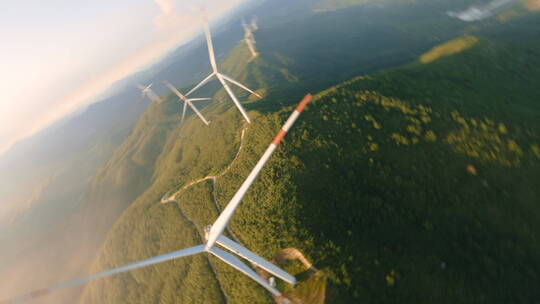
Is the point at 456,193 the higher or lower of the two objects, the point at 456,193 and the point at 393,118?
the lower

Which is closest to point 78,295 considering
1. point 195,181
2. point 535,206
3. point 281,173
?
point 195,181

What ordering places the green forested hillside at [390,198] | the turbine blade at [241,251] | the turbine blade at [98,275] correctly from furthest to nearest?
the green forested hillside at [390,198], the turbine blade at [241,251], the turbine blade at [98,275]

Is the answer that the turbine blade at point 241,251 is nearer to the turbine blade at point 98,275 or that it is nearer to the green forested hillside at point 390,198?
the turbine blade at point 98,275

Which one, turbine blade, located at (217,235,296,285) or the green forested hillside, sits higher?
turbine blade, located at (217,235,296,285)

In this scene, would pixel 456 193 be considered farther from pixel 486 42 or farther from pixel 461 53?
pixel 486 42

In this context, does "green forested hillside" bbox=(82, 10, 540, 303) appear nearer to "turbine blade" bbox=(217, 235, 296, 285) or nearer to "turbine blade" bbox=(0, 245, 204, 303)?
"turbine blade" bbox=(217, 235, 296, 285)

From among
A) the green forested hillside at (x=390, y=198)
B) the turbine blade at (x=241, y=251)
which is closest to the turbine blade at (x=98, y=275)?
the turbine blade at (x=241, y=251)

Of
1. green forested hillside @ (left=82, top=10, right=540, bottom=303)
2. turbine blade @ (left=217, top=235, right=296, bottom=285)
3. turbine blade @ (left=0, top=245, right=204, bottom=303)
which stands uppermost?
turbine blade @ (left=0, top=245, right=204, bottom=303)

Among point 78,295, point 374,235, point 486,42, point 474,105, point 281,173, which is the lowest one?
point 78,295

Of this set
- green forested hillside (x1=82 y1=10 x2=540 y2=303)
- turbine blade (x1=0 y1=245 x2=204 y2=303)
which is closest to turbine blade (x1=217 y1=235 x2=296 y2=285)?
turbine blade (x1=0 y1=245 x2=204 y2=303)

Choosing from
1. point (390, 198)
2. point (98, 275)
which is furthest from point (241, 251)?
point (390, 198)

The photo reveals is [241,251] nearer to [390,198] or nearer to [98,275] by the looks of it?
[98,275]
